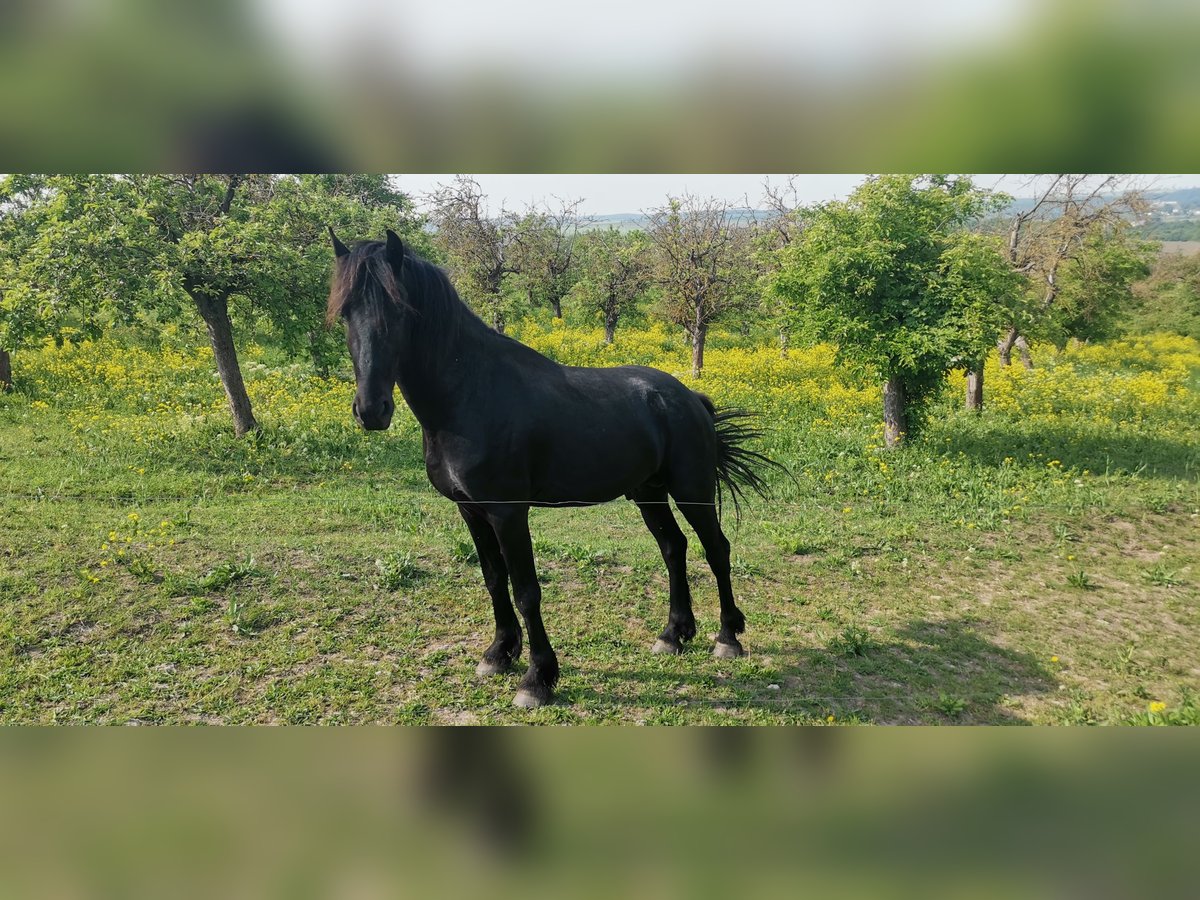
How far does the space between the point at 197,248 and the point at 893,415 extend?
243 inches

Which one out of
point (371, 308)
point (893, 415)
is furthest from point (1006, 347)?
Result: point (371, 308)

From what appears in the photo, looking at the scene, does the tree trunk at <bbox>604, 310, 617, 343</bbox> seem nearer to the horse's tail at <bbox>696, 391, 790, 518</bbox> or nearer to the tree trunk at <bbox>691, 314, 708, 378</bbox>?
the tree trunk at <bbox>691, 314, 708, 378</bbox>

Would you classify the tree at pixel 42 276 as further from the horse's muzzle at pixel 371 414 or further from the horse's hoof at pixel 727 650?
the horse's hoof at pixel 727 650

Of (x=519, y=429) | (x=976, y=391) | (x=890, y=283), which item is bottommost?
(x=976, y=391)

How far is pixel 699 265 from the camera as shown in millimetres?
3613

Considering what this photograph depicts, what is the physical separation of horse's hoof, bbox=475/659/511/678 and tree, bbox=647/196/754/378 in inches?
99.4

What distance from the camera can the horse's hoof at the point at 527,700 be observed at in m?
3.71

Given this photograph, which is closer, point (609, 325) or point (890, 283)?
point (609, 325)

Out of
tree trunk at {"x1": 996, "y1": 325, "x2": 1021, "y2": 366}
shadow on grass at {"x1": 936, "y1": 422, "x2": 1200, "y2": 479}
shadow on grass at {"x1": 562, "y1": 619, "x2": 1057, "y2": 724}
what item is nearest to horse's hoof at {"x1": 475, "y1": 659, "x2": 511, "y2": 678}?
shadow on grass at {"x1": 562, "y1": 619, "x2": 1057, "y2": 724}

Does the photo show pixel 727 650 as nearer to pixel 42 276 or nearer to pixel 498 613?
pixel 498 613

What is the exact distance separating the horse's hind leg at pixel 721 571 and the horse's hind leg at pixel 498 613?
4.25 ft
